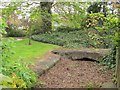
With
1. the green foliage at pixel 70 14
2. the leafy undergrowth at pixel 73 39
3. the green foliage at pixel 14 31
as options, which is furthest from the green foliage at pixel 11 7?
the green foliage at pixel 14 31

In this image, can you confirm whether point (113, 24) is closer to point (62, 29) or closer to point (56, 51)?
point (56, 51)

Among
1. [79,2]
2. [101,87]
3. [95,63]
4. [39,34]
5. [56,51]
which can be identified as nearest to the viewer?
[101,87]

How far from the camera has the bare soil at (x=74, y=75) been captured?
4.09 meters

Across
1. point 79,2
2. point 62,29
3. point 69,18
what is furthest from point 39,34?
point 79,2

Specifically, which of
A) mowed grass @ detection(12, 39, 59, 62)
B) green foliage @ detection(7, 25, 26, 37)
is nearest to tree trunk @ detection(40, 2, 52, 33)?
green foliage @ detection(7, 25, 26, 37)

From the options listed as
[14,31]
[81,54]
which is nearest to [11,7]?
[14,31]

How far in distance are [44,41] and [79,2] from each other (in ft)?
6.18

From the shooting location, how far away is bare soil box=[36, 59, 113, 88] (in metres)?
4.09

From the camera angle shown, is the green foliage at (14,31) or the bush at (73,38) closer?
the bush at (73,38)

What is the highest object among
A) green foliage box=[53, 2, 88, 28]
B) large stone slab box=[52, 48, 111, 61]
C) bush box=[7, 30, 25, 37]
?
green foliage box=[53, 2, 88, 28]

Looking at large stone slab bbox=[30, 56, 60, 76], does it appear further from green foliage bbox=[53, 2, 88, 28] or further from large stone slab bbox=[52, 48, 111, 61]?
green foliage bbox=[53, 2, 88, 28]

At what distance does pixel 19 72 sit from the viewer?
3.06 meters

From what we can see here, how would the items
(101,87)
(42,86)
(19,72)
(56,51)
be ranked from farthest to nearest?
1. (56,51)
2. (42,86)
3. (101,87)
4. (19,72)

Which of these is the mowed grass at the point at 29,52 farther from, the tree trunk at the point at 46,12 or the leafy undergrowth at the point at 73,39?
the tree trunk at the point at 46,12
